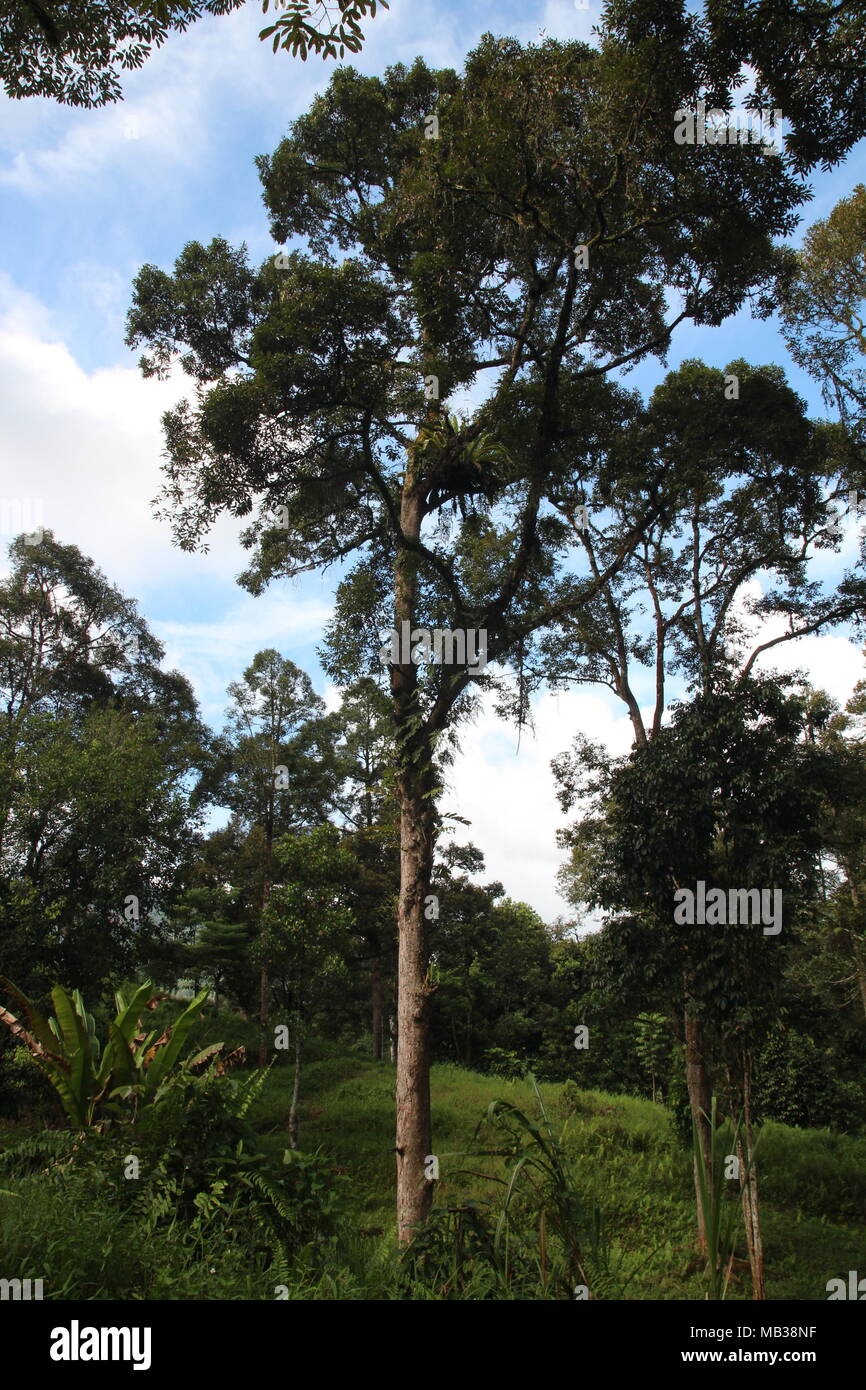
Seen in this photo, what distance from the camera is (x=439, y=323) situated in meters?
9.71

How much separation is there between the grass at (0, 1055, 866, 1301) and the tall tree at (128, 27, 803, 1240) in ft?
15.1

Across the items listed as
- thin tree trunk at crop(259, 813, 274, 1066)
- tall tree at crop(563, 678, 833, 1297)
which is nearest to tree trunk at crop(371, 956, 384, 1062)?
thin tree trunk at crop(259, 813, 274, 1066)

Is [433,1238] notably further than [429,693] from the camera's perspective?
No

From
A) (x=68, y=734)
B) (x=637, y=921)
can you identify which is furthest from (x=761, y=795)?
(x=68, y=734)

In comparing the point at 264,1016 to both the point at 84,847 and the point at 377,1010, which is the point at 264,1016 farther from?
the point at 84,847

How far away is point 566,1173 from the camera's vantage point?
2.70 meters

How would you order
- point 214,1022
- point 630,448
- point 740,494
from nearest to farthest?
point 630,448 < point 740,494 < point 214,1022

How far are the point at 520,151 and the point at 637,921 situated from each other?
9.01m

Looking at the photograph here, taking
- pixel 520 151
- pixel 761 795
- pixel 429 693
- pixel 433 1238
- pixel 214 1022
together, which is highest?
pixel 520 151

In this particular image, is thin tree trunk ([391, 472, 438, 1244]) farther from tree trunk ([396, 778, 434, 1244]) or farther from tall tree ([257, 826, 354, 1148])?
tall tree ([257, 826, 354, 1148])

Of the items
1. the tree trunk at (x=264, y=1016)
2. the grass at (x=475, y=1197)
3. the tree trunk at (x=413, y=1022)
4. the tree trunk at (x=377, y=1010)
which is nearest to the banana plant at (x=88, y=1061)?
the grass at (x=475, y=1197)

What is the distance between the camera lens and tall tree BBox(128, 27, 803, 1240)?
798cm
